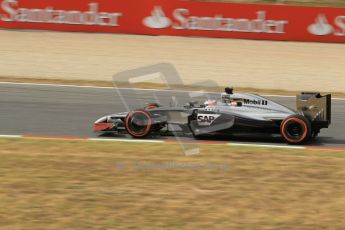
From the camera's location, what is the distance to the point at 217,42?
25.5 metres

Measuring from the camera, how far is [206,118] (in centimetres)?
1042

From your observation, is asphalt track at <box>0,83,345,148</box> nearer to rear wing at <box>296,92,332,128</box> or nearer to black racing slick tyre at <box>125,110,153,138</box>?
rear wing at <box>296,92,332,128</box>

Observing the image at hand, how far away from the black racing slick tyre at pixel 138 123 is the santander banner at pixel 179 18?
50.1ft

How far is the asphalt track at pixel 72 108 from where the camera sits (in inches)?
444

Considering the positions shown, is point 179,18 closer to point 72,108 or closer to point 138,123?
point 72,108

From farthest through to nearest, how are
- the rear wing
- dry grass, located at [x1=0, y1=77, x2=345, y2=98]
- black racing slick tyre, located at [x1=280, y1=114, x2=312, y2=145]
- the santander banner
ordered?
the santander banner < dry grass, located at [x1=0, y1=77, x2=345, y2=98] < the rear wing < black racing slick tyre, located at [x1=280, y1=114, x2=312, y2=145]

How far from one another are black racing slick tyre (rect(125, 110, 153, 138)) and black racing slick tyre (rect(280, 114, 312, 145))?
6.97ft

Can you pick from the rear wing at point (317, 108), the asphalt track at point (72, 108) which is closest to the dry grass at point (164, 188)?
the rear wing at point (317, 108)

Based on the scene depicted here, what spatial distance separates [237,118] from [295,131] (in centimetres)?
93

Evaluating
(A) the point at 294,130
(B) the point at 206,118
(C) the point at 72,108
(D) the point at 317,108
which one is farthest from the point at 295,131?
(C) the point at 72,108

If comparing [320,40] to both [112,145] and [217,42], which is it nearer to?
[217,42]

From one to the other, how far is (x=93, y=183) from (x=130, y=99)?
24.2 feet

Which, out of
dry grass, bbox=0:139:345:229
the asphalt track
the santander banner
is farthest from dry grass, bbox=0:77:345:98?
the santander banner

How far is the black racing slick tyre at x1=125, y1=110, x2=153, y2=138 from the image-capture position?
10562mm
